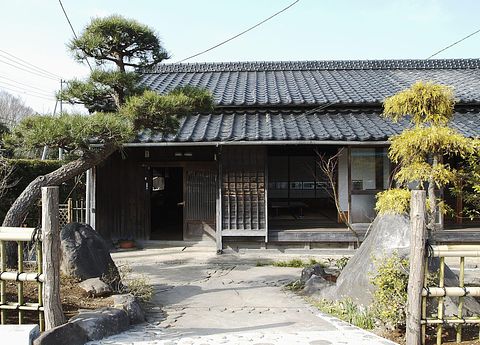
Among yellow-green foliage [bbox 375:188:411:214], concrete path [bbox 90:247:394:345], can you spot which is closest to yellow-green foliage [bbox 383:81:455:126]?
yellow-green foliage [bbox 375:188:411:214]

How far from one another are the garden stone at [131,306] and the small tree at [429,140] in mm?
3442

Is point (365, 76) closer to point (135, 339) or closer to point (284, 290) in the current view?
point (284, 290)

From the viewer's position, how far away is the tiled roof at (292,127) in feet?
32.2

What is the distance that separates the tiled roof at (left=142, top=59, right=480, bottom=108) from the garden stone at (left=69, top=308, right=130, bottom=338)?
25.0ft

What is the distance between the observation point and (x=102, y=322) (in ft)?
15.1

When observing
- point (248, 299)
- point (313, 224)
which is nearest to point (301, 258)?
point (313, 224)

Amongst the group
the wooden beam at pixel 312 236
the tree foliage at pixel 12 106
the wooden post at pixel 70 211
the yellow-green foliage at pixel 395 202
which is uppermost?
the tree foliage at pixel 12 106

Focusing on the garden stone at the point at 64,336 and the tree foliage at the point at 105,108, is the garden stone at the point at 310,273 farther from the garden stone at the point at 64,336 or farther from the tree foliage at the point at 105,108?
the garden stone at the point at 64,336

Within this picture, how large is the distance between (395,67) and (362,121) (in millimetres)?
6209

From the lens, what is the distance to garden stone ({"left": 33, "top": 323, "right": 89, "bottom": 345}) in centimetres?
399

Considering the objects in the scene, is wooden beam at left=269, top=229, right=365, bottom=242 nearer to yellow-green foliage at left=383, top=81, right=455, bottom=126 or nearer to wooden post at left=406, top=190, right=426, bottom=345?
yellow-green foliage at left=383, top=81, right=455, bottom=126

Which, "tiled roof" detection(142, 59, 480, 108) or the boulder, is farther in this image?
"tiled roof" detection(142, 59, 480, 108)

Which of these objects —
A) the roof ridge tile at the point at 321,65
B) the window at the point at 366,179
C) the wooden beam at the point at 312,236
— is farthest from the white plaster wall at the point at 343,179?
the roof ridge tile at the point at 321,65

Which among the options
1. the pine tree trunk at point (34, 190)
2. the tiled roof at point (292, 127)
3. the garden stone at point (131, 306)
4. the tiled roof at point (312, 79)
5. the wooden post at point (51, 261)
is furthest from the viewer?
the tiled roof at point (312, 79)
